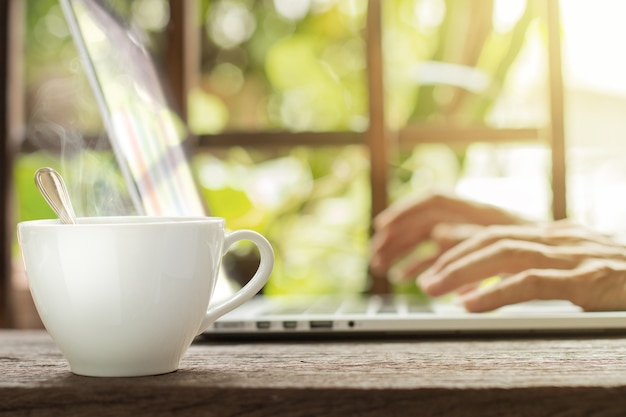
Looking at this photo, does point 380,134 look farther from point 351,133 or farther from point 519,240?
point 519,240

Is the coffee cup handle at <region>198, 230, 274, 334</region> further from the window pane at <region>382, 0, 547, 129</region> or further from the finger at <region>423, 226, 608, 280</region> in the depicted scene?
the window pane at <region>382, 0, 547, 129</region>

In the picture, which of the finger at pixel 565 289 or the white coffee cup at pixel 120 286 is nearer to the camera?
the white coffee cup at pixel 120 286

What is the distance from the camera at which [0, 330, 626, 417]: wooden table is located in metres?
0.42

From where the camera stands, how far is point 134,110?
2.95 ft

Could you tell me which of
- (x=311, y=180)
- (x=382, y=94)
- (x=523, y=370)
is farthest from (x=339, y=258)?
(x=523, y=370)

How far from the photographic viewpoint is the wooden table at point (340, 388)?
42 cm

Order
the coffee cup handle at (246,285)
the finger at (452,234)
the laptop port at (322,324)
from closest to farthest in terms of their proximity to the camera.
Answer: the coffee cup handle at (246,285) < the laptop port at (322,324) < the finger at (452,234)

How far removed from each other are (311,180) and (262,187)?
0.14 m

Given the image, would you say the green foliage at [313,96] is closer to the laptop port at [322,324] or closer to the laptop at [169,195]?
Answer: the laptop at [169,195]

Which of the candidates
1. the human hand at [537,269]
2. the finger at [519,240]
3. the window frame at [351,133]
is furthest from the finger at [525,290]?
the window frame at [351,133]

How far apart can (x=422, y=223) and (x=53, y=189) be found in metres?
0.82

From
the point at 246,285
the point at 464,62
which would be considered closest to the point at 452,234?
the point at 246,285

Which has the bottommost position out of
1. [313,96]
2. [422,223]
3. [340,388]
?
[340,388]

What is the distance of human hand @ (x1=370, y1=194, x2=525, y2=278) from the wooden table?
623 mm
